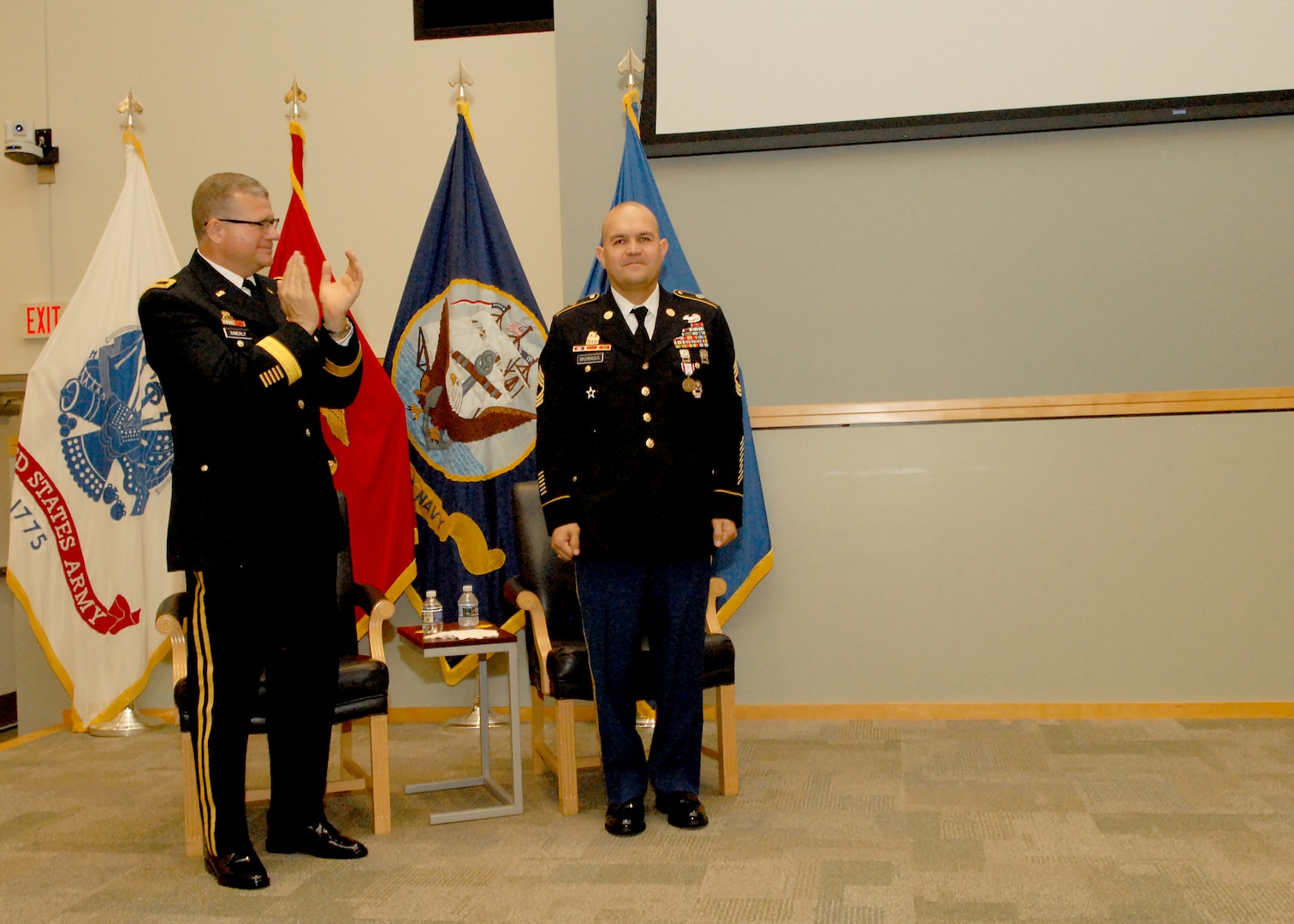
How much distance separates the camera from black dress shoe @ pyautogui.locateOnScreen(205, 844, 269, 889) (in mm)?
2557

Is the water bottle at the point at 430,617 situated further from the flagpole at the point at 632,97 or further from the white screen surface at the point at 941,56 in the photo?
the white screen surface at the point at 941,56

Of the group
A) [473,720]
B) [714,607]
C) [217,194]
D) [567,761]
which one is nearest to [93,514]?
[473,720]

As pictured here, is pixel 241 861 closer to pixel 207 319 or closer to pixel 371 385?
pixel 207 319

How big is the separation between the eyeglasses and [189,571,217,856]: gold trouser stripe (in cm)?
82

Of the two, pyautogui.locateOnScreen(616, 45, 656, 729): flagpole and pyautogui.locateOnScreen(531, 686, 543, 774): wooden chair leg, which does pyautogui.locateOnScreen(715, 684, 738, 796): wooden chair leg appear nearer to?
pyautogui.locateOnScreen(531, 686, 543, 774): wooden chair leg

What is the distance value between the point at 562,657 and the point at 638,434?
679mm

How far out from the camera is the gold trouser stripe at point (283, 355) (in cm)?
250

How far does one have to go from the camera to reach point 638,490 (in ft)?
9.60

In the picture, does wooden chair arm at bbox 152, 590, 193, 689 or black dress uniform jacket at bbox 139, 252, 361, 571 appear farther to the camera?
wooden chair arm at bbox 152, 590, 193, 689

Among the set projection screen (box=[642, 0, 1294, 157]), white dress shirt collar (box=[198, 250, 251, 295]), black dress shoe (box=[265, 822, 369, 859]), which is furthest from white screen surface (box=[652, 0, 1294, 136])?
black dress shoe (box=[265, 822, 369, 859])

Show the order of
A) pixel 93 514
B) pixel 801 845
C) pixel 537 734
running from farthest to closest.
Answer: pixel 93 514 < pixel 537 734 < pixel 801 845

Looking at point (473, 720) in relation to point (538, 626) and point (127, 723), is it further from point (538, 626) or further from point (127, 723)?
point (127, 723)

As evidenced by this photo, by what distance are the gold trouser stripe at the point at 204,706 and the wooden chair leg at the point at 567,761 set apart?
0.91 metres

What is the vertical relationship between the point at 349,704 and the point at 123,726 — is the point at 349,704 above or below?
above
